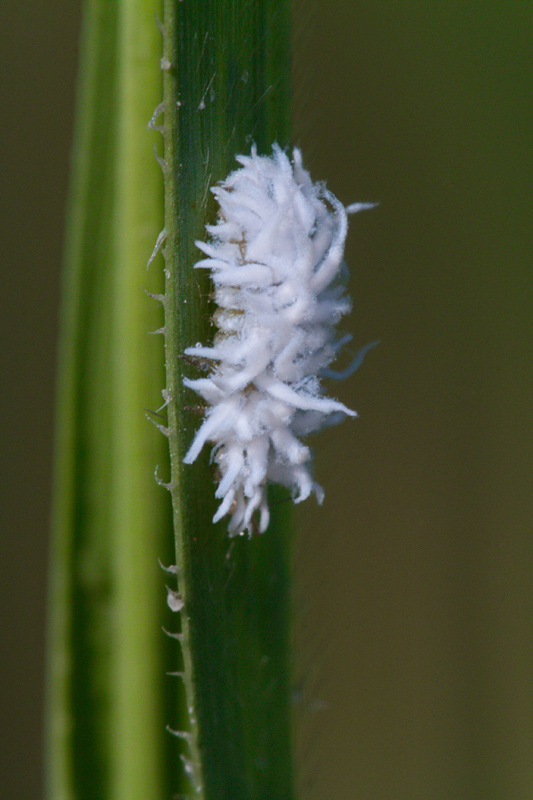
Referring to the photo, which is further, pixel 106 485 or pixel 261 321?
pixel 106 485

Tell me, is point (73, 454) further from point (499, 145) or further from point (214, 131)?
point (499, 145)

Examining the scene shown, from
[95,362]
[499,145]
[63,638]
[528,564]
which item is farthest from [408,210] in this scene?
[63,638]
